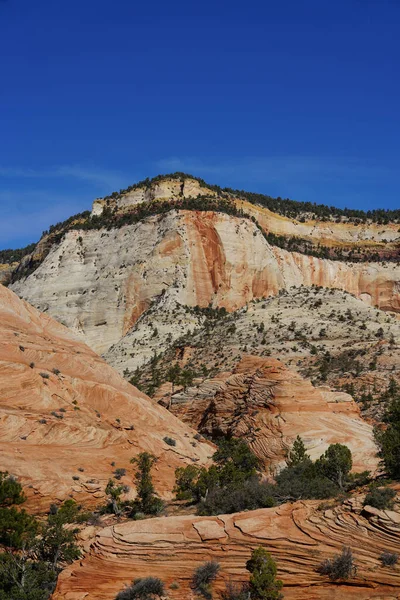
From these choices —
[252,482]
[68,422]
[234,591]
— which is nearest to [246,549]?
[234,591]

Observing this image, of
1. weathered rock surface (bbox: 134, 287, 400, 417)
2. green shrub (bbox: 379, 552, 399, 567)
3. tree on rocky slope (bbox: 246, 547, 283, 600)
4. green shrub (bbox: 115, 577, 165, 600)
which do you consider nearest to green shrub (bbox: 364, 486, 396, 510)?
green shrub (bbox: 379, 552, 399, 567)

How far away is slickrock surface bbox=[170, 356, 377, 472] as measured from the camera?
38000mm

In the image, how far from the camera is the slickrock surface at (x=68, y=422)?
27.0 m

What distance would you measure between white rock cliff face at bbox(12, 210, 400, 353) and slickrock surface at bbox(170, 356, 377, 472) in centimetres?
4780

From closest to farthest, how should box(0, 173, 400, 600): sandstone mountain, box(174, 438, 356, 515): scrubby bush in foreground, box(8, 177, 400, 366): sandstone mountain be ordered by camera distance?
box(0, 173, 400, 600): sandstone mountain, box(174, 438, 356, 515): scrubby bush in foreground, box(8, 177, 400, 366): sandstone mountain

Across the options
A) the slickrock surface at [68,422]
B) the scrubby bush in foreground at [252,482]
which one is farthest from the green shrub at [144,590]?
the slickrock surface at [68,422]

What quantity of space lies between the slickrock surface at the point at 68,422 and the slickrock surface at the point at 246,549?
753 cm

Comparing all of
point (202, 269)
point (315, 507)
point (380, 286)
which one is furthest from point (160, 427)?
point (380, 286)

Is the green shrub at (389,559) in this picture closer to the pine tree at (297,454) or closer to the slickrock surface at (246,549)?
the slickrock surface at (246,549)

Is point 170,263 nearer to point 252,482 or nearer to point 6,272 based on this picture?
point 6,272

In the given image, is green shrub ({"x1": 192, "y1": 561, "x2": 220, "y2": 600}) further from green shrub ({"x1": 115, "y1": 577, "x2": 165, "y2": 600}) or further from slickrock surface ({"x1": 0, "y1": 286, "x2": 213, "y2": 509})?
slickrock surface ({"x1": 0, "y1": 286, "x2": 213, "y2": 509})

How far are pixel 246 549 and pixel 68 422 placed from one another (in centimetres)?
1518

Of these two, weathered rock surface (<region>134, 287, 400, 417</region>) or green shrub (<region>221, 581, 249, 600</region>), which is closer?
green shrub (<region>221, 581, 249, 600</region>)

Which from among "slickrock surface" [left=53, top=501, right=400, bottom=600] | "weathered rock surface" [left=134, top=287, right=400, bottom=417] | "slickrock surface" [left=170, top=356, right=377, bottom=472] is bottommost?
"slickrock surface" [left=53, top=501, right=400, bottom=600]
